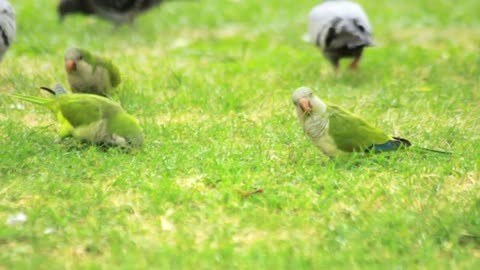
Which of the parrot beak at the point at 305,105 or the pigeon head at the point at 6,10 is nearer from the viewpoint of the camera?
the parrot beak at the point at 305,105

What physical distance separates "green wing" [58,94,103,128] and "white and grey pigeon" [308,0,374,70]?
2.87m

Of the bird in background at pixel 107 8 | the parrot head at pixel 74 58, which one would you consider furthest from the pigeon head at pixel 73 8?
the parrot head at pixel 74 58

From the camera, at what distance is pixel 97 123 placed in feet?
15.4

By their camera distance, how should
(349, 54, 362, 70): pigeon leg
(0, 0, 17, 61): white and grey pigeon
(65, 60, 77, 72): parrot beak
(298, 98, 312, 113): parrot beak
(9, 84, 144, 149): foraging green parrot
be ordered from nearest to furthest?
(298, 98, 312, 113): parrot beak
(9, 84, 144, 149): foraging green parrot
(65, 60, 77, 72): parrot beak
(0, 0, 17, 61): white and grey pigeon
(349, 54, 362, 70): pigeon leg

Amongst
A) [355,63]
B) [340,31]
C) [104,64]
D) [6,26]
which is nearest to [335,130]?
[104,64]

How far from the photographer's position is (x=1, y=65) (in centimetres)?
696

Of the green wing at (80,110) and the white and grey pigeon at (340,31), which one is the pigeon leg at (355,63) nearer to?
the white and grey pigeon at (340,31)

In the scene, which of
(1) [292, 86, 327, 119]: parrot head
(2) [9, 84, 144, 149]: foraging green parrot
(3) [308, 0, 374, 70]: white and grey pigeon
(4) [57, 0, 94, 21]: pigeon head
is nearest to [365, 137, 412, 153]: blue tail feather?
(1) [292, 86, 327, 119]: parrot head

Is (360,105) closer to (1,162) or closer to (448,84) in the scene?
(448,84)

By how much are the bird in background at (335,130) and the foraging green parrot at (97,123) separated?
1.14 m

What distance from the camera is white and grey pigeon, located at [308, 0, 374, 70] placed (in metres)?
6.79

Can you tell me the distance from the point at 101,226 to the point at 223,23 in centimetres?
677

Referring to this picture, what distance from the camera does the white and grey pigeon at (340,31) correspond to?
6793mm

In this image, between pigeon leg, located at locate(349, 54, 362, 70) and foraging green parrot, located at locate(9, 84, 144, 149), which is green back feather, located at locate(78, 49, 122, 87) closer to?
foraging green parrot, located at locate(9, 84, 144, 149)
